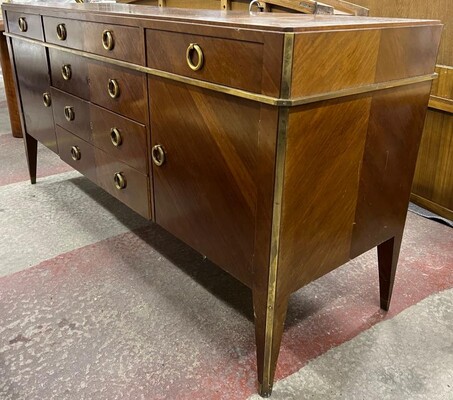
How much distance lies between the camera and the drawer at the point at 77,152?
5.78 ft

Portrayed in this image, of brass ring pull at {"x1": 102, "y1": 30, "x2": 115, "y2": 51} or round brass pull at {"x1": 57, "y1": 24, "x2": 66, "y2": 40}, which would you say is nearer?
brass ring pull at {"x1": 102, "y1": 30, "x2": 115, "y2": 51}

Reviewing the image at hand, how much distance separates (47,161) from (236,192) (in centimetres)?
208

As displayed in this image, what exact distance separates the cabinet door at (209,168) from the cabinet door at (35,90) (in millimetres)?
886

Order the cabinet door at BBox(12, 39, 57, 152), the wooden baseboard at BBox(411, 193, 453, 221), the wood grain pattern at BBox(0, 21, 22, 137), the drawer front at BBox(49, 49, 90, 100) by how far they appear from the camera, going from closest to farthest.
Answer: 1. the drawer front at BBox(49, 49, 90, 100)
2. the cabinet door at BBox(12, 39, 57, 152)
3. the wooden baseboard at BBox(411, 193, 453, 221)
4. the wood grain pattern at BBox(0, 21, 22, 137)

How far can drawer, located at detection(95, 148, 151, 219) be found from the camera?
146 cm

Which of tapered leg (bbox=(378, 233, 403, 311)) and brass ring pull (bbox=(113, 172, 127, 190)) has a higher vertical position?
brass ring pull (bbox=(113, 172, 127, 190))

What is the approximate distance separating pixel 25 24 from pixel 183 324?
142 centimetres

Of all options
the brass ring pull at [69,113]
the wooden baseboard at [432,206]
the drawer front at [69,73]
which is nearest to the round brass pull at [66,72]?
the drawer front at [69,73]

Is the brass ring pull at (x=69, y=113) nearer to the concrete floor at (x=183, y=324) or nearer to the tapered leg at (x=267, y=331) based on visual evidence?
the concrete floor at (x=183, y=324)

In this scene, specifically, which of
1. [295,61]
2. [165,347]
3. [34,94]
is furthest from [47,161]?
[295,61]

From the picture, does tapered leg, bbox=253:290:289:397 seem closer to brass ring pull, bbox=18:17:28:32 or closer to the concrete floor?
the concrete floor

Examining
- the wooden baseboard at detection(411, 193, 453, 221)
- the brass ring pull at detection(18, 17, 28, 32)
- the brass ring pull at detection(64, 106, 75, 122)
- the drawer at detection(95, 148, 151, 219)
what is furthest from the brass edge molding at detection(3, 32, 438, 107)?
the wooden baseboard at detection(411, 193, 453, 221)

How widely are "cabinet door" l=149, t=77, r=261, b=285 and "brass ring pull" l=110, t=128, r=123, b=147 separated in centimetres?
21

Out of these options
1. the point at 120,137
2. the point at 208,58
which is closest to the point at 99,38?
the point at 120,137
